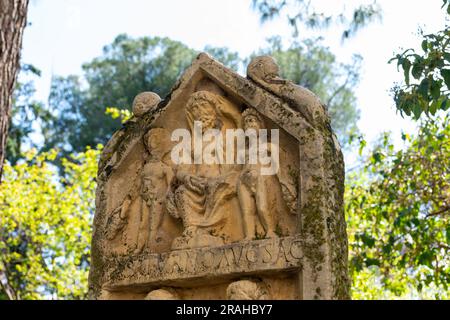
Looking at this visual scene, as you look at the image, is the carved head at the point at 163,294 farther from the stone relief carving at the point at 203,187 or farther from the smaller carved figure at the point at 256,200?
the smaller carved figure at the point at 256,200

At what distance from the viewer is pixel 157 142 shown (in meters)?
6.15

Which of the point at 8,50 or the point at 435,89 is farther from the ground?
the point at 8,50

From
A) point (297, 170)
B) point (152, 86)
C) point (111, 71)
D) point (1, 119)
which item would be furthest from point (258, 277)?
point (111, 71)

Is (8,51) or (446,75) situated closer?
(446,75)

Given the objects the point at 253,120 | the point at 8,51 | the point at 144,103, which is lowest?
the point at 253,120

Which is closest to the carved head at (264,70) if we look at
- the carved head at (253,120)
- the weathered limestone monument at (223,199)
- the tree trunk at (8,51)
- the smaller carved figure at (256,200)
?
the weathered limestone monument at (223,199)

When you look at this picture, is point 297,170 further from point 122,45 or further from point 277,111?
point 122,45

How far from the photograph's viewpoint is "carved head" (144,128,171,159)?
6.12 m

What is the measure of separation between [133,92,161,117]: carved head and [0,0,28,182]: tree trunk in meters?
1.36

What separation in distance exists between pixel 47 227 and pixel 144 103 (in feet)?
30.1

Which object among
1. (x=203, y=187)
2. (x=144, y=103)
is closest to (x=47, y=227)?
(x=144, y=103)

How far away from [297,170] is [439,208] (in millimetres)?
4474

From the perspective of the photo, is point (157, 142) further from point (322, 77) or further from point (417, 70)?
point (322, 77)

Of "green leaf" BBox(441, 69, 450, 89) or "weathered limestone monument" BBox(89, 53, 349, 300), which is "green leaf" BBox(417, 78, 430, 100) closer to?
"green leaf" BBox(441, 69, 450, 89)
